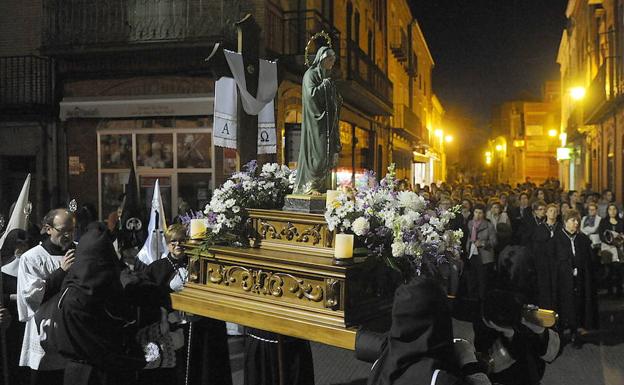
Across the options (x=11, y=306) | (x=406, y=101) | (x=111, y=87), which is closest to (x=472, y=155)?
(x=406, y=101)

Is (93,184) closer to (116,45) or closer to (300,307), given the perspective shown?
(116,45)

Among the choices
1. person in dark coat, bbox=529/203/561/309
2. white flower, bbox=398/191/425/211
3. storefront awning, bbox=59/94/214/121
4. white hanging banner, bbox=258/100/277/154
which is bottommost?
person in dark coat, bbox=529/203/561/309

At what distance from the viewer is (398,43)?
31.7m

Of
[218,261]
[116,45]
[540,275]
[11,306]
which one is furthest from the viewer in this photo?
[116,45]

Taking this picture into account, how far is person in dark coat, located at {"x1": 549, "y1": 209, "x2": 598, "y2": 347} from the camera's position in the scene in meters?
8.20

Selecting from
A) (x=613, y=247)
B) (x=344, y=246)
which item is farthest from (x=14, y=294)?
(x=613, y=247)

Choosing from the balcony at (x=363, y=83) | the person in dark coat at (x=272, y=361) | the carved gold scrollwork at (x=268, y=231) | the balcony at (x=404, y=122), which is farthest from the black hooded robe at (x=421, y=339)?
the balcony at (x=404, y=122)

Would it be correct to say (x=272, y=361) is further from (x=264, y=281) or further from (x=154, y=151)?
(x=154, y=151)

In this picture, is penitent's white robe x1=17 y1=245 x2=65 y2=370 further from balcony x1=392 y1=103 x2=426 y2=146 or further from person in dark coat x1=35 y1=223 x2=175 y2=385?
balcony x1=392 y1=103 x2=426 y2=146

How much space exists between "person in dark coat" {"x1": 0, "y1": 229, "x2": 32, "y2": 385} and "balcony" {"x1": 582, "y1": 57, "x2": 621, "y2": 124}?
15.8 m

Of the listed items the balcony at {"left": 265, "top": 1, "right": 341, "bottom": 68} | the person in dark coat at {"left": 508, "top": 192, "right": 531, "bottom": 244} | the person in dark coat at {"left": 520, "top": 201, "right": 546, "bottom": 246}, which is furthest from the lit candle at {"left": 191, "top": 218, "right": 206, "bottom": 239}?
the balcony at {"left": 265, "top": 1, "right": 341, "bottom": 68}

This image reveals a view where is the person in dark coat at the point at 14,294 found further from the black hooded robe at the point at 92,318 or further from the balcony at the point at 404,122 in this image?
the balcony at the point at 404,122

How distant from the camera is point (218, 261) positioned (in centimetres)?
479

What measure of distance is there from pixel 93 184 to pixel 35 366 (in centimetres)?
971
